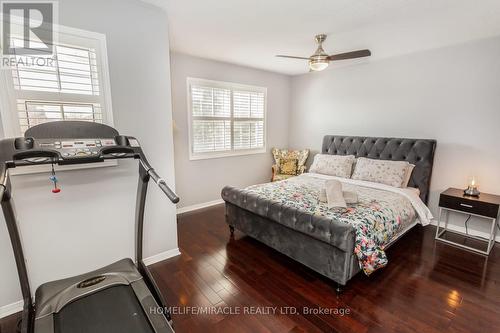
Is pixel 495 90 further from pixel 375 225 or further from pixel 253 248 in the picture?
pixel 253 248

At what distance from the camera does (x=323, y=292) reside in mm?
2182

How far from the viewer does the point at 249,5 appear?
222 centimetres

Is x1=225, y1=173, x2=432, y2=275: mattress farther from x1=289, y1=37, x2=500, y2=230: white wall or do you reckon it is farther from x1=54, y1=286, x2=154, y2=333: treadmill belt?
x1=54, y1=286, x2=154, y2=333: treadmill belt

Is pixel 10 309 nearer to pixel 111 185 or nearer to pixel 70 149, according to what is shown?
pixel 111 185

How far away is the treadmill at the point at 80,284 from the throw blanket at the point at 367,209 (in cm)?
155

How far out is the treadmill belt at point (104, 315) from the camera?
4.66ft

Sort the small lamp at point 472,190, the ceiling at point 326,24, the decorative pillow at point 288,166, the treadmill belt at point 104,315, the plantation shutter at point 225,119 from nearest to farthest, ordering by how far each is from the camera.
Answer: the treadmill belt at point 104,315
the ceiling at point 326,24
the small lamp at point 472,190
the plantation shutter at point 225,119
the decorative pillow at point 288,166

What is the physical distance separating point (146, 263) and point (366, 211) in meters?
2.37

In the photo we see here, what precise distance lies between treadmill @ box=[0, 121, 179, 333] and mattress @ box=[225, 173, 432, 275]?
1314 mm

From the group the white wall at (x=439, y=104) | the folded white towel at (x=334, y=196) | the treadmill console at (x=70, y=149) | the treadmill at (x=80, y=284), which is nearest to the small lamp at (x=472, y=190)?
the white wall at (x=439, y=104)

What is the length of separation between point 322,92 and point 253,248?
3.38m

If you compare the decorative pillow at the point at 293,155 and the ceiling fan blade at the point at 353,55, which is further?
the decorative pillow at the point at 293,155

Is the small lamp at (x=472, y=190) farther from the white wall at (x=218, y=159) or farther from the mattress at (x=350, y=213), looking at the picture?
the white wall at (x=218, y=159)

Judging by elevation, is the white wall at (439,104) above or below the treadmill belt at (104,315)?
above
